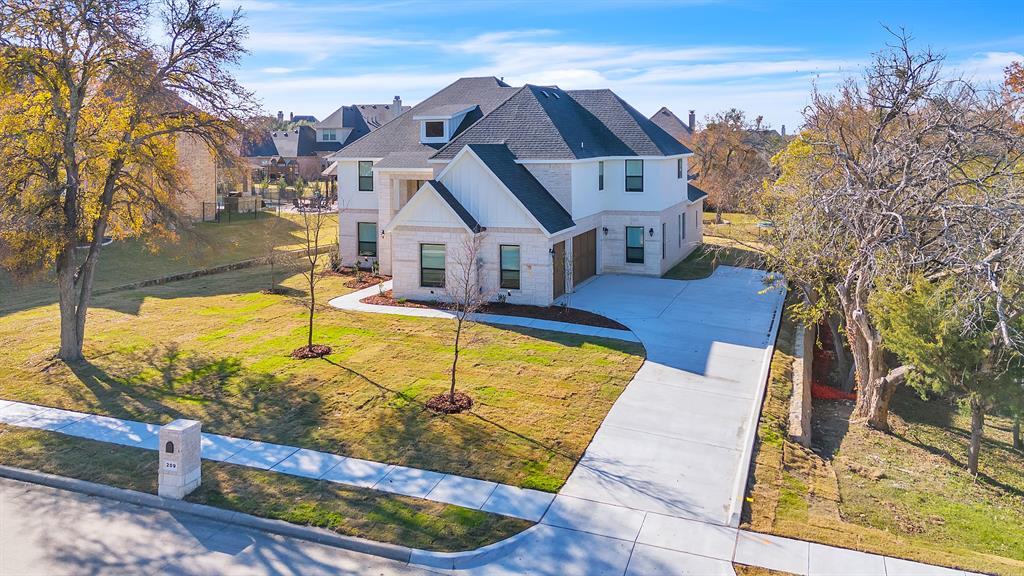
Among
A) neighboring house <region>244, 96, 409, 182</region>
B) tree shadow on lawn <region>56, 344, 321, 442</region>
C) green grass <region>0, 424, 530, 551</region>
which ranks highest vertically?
neighboring house <region>244, 96, 409, 182</region>

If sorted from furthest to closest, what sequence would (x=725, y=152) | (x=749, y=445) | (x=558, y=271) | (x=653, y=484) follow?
(x=725, y=152) → (x=558, y=271) → (x=749, y=445) → (x=653, y=484)

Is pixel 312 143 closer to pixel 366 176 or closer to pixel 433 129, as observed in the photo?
pixel 366 176

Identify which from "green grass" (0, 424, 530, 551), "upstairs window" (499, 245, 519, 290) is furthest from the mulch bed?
"green grass" (0, 424, 530, 551)

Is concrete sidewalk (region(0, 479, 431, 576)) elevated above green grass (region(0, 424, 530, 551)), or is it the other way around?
green grass (region(0, 424, 530, 551))

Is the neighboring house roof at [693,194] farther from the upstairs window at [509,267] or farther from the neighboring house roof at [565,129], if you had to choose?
the upstairs window at [509,267]

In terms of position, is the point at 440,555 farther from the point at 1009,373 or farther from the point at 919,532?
the point at 1009,373

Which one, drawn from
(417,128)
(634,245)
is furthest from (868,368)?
(417,128)

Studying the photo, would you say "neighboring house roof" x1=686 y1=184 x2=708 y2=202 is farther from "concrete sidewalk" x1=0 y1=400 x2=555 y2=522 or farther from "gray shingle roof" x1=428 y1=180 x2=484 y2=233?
"concrete sidewalk" x1=0 y1=400 x2=555 y2=522

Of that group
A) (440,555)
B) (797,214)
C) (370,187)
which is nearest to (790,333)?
(797,214)
